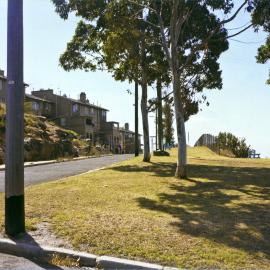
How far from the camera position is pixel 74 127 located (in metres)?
73.7

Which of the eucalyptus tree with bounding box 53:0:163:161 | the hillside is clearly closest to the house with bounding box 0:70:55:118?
the hillside

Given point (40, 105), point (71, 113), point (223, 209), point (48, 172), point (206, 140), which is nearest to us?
point (223, 209)

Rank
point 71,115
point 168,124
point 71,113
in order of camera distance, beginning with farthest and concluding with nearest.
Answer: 1. point 71,113
2. point 71,115
3. point 168,124

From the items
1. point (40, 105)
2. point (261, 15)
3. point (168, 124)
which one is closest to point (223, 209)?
point (261, 15)

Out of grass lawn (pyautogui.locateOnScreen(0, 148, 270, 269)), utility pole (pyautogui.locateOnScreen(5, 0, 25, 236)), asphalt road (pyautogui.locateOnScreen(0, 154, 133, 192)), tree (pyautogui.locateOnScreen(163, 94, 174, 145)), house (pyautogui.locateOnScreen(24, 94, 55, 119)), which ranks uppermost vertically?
house (pyautogui.locateOnScreen(24, 94, 55, 119))

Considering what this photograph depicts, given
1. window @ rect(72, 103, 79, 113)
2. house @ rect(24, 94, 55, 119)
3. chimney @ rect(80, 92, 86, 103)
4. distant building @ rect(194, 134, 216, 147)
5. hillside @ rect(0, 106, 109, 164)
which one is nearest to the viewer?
hillside @ rect(0, 106, 109, 164)

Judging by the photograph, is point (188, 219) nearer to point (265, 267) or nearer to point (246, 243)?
point (246, 243)

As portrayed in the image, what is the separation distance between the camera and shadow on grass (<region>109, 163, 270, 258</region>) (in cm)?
757

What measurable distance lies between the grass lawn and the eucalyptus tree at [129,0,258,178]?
3108 millimetres

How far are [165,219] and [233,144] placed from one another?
38365 millimetres

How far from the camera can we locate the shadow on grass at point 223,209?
7.57 meters

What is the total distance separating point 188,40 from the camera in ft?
69.0

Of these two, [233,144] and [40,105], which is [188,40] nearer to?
[233,144]

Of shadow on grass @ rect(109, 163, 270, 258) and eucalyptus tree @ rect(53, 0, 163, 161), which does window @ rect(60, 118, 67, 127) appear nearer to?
eucalyptus tree @ rect(53, 0, 163, 161)
